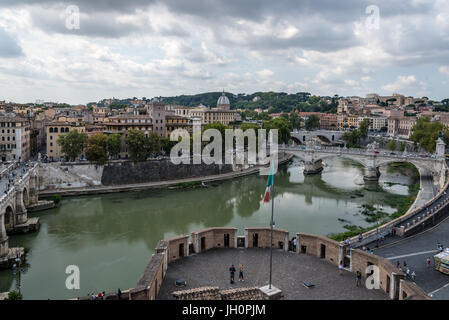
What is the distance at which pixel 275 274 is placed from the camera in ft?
28.2

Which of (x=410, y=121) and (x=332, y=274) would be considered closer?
(x=332, y=274)

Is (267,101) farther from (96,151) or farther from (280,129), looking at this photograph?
(96,151)

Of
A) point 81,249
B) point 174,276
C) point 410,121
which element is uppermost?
point 410,121

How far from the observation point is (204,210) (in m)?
20.8

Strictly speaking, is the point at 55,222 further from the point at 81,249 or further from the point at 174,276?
the point at 174,276

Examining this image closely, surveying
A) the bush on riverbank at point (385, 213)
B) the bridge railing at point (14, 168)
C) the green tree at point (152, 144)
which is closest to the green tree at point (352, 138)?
the bush on riverbank at point (385, 213)

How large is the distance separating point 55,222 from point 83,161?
7.80 m

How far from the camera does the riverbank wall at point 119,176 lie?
Result: 23.3 m

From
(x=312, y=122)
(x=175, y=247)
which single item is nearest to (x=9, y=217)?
(x=175, y=247)

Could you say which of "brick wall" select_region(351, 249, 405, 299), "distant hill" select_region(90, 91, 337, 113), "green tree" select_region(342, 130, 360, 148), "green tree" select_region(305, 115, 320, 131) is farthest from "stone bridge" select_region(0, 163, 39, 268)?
"distant hill" select_region(90, 91, 337, 113)

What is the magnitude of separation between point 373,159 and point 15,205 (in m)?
23.9

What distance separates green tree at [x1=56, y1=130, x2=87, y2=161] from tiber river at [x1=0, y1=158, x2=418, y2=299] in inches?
156

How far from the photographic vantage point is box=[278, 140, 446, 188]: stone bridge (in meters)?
26.0
